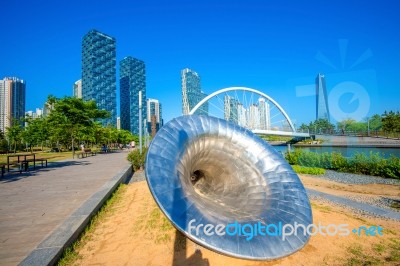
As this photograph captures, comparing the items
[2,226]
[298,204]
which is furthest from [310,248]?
[2,226]

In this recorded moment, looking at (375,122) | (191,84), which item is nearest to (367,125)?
(375,122)

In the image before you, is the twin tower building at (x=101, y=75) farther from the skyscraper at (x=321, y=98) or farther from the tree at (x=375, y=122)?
the skyscraper at (x=321, y=98)

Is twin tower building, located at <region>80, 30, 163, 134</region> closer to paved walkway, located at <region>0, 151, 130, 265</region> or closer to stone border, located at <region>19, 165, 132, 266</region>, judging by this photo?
paved walkway, located at <region>0, 151, 130, 265</region>

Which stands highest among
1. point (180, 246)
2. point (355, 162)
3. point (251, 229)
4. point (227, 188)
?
point (227, 188)

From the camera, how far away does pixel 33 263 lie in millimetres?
3342

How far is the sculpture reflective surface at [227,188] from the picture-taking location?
110 inches

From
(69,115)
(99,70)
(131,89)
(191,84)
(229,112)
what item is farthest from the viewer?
(131,89)

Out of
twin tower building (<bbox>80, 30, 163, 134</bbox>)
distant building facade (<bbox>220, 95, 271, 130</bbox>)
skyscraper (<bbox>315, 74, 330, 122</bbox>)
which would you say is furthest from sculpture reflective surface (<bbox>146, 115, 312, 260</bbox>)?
skyscraper (<bbox>315, 74, 330, 122</bbox>)

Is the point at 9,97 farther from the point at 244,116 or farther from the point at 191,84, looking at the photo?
the point at 244,116

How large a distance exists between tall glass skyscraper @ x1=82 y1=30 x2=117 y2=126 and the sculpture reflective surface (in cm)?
11460

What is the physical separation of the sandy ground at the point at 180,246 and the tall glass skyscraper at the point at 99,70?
113m

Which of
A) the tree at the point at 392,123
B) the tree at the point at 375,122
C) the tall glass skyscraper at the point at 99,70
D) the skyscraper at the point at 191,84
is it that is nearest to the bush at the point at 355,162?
the tree at the point at 392,123

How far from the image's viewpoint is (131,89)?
146 metres

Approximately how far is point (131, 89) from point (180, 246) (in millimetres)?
149828
